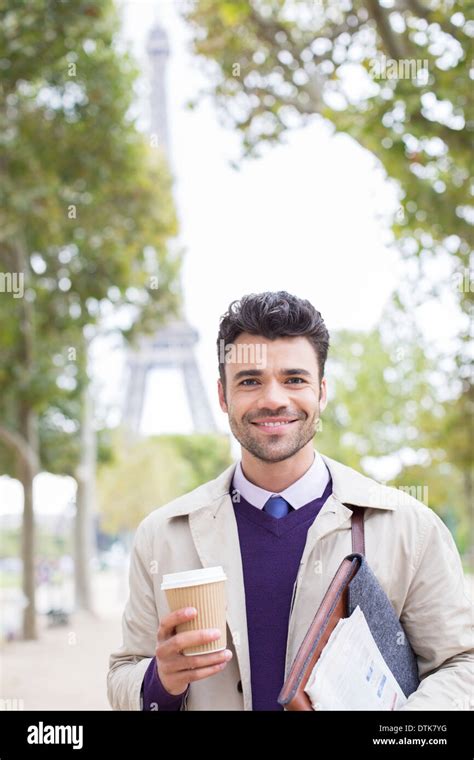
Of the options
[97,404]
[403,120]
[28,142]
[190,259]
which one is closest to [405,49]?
[403,120]

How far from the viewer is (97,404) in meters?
14.8

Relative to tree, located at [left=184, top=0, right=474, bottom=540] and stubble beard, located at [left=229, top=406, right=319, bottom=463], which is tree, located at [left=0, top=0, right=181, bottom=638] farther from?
stubble beard, located at [left=229, top=406, right=319, bottom=463]

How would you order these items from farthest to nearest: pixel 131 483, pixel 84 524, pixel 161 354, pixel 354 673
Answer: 1. pixel 161 354
2. pixel 131 483
3. pixel 84 524
4. pixel 354 673

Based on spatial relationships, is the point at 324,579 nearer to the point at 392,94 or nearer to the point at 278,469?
the point at 278,469

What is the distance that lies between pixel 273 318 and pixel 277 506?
37 cm

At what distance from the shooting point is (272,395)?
1.72 metres

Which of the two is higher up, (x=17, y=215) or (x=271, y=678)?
(x=17, y=215)

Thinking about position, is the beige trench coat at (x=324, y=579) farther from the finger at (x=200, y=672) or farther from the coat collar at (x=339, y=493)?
the finger at (x=200, y=672)

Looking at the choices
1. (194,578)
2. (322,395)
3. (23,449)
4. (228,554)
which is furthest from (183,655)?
(23,449)

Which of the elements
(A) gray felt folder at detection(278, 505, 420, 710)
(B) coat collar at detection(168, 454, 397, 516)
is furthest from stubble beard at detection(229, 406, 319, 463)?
(A) gray felt folder at detection(278, 505, 420, 710)

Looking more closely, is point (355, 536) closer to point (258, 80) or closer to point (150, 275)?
point (258, 80)

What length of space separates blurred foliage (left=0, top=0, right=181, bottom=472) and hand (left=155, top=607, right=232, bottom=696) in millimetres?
5364
